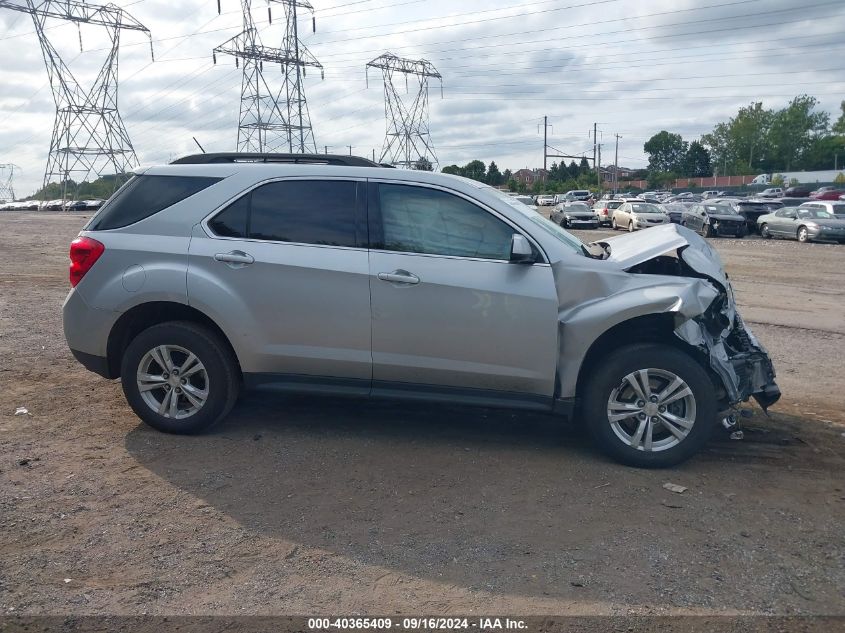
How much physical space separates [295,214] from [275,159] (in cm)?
62

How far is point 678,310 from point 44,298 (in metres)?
9.68

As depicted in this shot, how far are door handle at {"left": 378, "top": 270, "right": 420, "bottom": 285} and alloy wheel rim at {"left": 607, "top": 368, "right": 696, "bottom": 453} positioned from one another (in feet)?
4.76

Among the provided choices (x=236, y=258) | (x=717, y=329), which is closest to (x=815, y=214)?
(x=717, y=329)

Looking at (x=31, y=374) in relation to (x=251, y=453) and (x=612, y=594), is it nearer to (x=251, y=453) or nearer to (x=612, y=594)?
(x=251, y=453)

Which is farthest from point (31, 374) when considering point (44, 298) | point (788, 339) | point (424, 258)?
point (788, 339)

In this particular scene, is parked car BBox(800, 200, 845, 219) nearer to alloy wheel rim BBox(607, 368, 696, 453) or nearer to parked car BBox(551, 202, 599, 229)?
parked car BBox(551, 202, 599, 229)

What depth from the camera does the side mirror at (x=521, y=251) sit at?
466 centimetres

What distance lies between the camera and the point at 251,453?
16.0 feet

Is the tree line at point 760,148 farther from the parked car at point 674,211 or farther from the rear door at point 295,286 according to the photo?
the rear door at point 295,286

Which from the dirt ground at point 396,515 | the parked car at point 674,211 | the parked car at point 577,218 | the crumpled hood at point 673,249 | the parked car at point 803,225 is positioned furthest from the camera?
the parked car at point 577,218

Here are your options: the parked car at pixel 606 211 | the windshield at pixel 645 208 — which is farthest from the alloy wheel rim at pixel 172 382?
the parked car at pixel 606 211

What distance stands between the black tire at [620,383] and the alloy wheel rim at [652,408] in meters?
0.02

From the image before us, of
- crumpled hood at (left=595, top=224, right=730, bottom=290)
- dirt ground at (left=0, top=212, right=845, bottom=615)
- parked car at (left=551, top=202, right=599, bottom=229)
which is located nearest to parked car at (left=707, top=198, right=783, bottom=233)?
parked car at (left=551, top=202, right=599, bottom=229)

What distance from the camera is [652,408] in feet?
15.2
